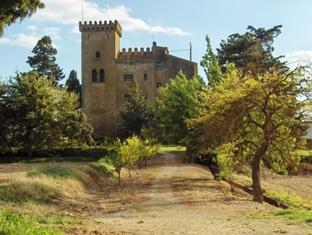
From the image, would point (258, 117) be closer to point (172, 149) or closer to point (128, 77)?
point (172, 149)

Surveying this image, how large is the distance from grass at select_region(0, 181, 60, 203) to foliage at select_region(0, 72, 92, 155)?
26.9 metres

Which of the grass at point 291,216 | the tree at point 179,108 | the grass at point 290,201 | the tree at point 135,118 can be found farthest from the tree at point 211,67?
the grass at point 291,216

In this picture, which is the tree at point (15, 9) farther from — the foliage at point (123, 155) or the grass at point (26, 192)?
the foliage at point (123, 155)

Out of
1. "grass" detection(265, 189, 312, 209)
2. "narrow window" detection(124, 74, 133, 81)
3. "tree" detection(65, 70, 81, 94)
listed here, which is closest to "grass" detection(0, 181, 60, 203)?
"grass" detection(265, 189, 312, 209)

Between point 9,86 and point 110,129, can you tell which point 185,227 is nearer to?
point 9,86

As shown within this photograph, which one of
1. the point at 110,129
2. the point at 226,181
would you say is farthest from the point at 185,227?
the point at 110,129

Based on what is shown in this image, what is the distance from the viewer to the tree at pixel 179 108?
37.8 meters

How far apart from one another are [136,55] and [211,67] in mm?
37149

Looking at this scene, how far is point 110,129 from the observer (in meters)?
72.3

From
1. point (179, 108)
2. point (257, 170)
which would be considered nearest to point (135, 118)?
point (179, 108)

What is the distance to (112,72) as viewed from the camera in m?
73.8

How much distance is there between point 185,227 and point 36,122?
3395 cm

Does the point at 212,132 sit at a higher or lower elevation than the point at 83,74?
lower

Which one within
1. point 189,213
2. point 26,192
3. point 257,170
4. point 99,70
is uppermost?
point 99,70
